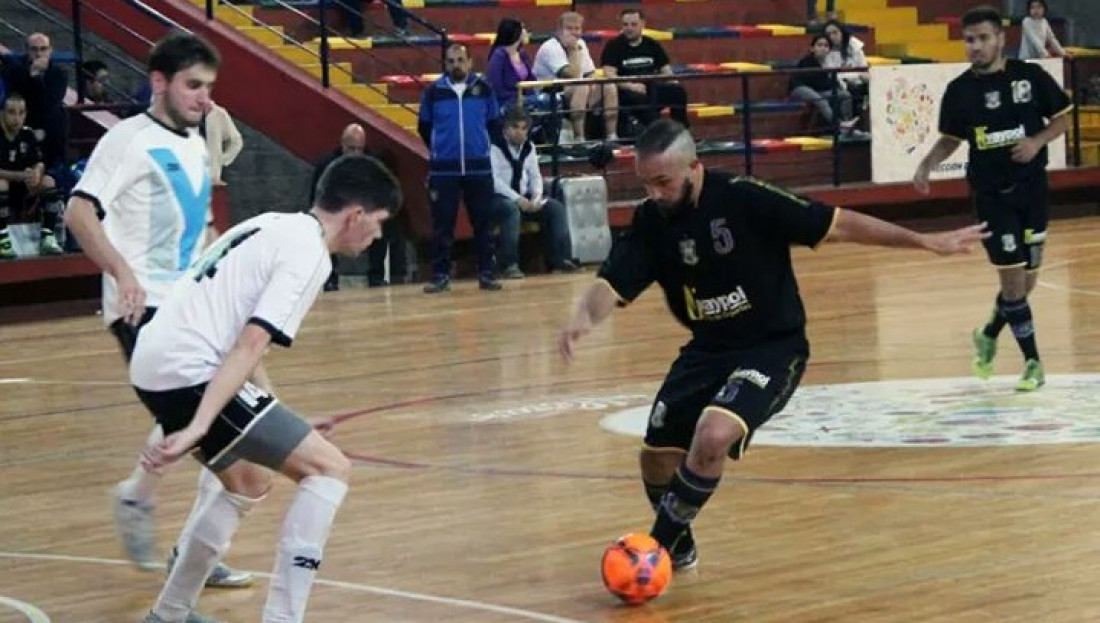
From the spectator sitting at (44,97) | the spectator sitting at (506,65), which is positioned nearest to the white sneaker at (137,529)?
the spectator sitting at (44,97)

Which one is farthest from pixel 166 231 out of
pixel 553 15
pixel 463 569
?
pixel 553 15

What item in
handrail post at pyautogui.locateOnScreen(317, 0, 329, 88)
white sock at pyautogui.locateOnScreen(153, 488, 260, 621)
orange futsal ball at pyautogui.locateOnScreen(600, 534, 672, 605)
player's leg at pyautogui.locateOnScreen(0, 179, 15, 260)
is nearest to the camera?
white sock at pyautogui.locateOnScreen(153, 488, 260, 621)

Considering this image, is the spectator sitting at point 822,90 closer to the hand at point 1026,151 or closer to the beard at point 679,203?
the hand at point 1026,151

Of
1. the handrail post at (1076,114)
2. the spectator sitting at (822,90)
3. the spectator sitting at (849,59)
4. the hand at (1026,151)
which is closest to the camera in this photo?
the hand at (1026,151)

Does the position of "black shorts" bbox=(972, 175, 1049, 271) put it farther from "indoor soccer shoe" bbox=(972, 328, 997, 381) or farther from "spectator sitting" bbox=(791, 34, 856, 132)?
"spectator sitting" bbox=(791, 34, 856, 132)

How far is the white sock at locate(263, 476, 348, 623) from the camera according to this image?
6.65 metres

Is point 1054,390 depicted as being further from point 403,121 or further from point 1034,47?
point 1034,47

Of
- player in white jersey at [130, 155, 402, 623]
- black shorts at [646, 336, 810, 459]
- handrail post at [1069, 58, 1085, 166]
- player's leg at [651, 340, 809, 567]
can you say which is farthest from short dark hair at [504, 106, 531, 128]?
player in white jersey at [130, 155, 402, 623]

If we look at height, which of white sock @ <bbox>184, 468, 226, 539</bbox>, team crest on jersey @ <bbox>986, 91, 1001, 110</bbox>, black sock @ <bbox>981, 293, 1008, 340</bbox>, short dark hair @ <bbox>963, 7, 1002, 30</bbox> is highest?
short dark hair @ <bbox>963, 7, 1002, 30</bbox>

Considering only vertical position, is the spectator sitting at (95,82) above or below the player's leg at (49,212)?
above

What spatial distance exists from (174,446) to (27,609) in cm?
193

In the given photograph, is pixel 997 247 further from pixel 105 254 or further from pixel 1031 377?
pixel 105 254

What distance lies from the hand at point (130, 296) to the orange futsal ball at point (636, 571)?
1797 millimetres

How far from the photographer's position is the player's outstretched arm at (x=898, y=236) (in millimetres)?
7711
